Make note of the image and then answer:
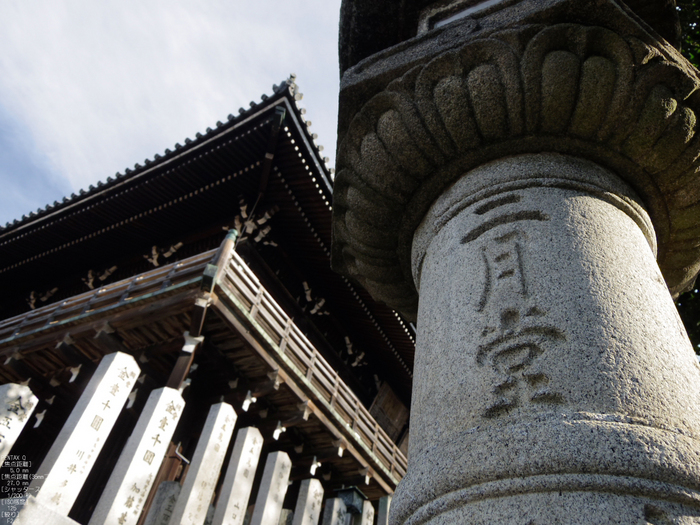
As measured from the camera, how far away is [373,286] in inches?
116

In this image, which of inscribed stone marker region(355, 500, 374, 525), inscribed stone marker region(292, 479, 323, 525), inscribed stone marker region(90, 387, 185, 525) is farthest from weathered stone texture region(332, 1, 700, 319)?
inscribed stone marker region(355, 500, 374, 525)

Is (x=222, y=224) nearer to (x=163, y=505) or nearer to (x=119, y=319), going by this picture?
(x=119, y=319)

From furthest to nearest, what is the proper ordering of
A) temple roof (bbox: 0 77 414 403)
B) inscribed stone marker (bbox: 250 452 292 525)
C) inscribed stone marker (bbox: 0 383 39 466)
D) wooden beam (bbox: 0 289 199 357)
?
1. temple roof (bbox: 0 77 414 403)
2. wooden beam (bbox: 0 289 199 357)
3. inscribed stone marker (bbox: 250 452 292 525)
4. inscribed stone marker (bbox: 0 383 39 466)

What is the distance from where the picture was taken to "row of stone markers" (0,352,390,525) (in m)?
4.77

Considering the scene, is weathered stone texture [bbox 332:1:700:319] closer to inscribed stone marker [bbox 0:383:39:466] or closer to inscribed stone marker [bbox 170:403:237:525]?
inscribed stone marker [bbox 170:403:237:525]

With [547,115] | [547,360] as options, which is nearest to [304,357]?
[547,115]

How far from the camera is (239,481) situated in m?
6.01

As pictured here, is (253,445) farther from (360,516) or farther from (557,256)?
(557,256)

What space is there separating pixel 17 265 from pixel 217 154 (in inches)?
220

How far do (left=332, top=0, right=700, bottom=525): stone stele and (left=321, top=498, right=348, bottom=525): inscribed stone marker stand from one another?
577 centimetres

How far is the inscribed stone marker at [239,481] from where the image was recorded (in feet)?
18.7

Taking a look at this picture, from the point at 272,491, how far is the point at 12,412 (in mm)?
3364

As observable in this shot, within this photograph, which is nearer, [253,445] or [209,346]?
[253,445]

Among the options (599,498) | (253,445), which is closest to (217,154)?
(253,445)
